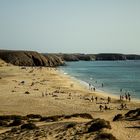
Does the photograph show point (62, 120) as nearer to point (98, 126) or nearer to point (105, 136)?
point (98, 126)

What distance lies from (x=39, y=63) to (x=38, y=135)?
576 ft

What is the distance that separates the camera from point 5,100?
155 ft

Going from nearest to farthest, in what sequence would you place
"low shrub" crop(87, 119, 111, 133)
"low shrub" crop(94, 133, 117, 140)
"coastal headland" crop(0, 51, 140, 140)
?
1. "low shrub" crop(94, 133, 117, 140)
2. "coastal headland" crop(0, 51, 140, 140)
3. "low shrub" crop(87, 119, 111, 133)

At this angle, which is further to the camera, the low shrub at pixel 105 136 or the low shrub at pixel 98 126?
the low shrub at pixel 98 126

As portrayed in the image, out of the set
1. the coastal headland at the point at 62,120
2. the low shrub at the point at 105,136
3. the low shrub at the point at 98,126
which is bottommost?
the coastal headland at the point at 62,120

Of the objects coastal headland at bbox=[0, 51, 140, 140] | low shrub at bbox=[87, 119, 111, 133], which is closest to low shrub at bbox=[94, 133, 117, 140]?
coastal headland at bbox=[0, 51, 140, 140]

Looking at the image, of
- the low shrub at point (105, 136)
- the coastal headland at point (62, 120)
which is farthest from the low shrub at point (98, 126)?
the low shrub at point (105, 136)

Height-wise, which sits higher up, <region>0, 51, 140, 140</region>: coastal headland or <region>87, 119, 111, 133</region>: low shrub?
<region>87, 119, 111, 133</region>: low shrub

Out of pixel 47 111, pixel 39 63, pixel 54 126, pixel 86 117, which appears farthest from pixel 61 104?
pixel 39 63

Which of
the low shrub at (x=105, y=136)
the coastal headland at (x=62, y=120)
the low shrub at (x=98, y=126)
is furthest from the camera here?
the low shrub at (x=98, y=126)

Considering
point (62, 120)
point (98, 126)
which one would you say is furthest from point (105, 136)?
point (62, 120)

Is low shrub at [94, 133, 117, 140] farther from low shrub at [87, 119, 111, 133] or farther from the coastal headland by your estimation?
low shrub at [87, 119, 111, 133]

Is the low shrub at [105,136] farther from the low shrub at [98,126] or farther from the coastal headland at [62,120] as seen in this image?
the low shrub at [98,126]

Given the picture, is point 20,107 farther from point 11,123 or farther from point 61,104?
point 11,123
